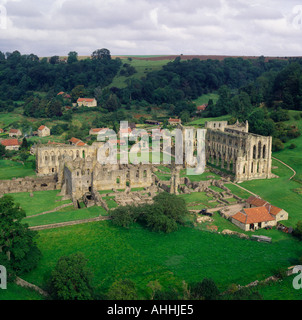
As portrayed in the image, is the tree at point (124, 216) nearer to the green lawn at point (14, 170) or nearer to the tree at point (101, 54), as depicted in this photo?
the green lawn at point (14, 170)

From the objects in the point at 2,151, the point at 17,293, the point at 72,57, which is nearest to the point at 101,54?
the point at 72,57

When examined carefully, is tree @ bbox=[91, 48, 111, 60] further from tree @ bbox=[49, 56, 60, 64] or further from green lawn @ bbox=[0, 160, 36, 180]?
green lawn @ bbox=[0, 160, 36, 180]

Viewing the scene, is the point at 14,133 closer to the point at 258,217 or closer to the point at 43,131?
the point at 43,131

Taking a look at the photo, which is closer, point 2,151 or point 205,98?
point 2,151

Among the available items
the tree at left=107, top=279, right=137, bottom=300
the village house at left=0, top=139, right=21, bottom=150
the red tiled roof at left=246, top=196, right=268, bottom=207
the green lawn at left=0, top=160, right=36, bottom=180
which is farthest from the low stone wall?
the tree at left=107, top=279, right=137, bottom=300

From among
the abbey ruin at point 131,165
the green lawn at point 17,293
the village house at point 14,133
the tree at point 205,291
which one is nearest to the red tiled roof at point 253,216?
the abbey ruin at point 131,165

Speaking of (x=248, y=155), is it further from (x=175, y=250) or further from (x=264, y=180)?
(x=175, y=250)
